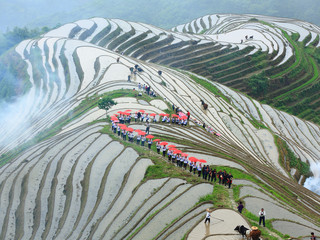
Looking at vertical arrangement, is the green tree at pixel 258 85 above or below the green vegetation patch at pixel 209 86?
above

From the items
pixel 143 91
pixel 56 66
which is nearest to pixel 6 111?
pixel 56 66

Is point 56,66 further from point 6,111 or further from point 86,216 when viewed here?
point 86,216

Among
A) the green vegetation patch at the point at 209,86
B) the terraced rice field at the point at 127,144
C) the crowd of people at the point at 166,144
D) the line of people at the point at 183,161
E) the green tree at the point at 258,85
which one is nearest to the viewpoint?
the terraced rice field at the point at 127,144

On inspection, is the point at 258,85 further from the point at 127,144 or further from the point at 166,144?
the point at 166,144

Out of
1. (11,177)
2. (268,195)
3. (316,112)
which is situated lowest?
(268,195)

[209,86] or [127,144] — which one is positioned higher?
[209,86]

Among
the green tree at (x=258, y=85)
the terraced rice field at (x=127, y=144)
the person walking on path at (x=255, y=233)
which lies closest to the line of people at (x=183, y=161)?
the terraced rice field at (x=127, y=144)

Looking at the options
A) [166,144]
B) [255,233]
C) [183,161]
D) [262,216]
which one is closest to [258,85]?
[166,144]

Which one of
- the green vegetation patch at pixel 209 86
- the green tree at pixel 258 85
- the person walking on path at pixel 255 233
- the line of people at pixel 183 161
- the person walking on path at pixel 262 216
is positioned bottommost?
the person walking on path at pixel 255 233

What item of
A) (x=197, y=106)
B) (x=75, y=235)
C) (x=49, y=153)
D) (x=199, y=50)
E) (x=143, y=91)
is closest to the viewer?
(x=75, y=235)

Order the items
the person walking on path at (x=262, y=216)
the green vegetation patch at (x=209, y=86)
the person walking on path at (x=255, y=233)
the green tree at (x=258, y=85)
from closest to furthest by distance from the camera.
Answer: the person walking on path at (x=255, y=233)
the person walking on path at (x=262, y=216)
the green vegetation patch at (x=209, y=86)
the green tree at (x=258, y=85)

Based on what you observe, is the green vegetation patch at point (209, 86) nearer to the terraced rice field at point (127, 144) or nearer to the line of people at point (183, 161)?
the terraced rice field at point (127, 144)
